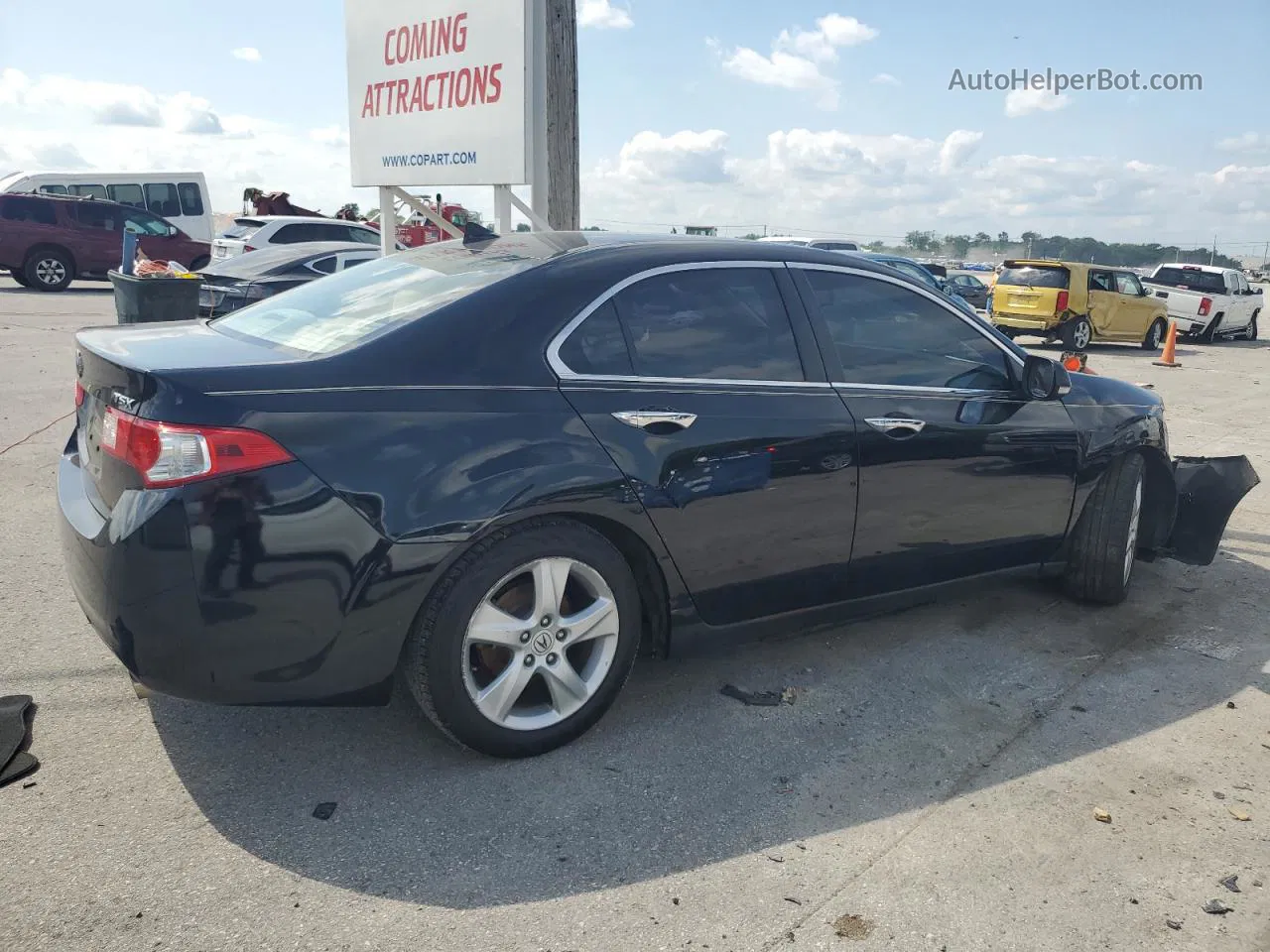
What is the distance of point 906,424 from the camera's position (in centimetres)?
373

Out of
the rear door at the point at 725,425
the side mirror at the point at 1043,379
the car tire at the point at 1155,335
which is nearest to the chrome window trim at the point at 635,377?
the rear door at the point at 725,425

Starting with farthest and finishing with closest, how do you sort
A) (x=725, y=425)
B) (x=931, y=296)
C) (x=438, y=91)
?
(x=438, y=91) < (x=931, y=296) < (x=725, y=425)

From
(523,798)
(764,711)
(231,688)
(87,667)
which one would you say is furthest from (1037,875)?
(87,667)

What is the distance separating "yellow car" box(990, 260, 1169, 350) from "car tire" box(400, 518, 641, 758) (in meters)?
17.0

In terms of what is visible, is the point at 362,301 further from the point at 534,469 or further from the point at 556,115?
the point at 556,115

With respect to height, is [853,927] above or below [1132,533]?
below

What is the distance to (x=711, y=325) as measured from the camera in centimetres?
344

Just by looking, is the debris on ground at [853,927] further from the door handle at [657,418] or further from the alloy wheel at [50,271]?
the alloy wheel at [50,271]

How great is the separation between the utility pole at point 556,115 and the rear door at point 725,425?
355 cm

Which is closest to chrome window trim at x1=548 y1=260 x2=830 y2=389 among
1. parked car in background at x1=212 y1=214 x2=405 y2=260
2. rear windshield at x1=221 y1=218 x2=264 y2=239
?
parked car in background at x1=212 y1=214 x2=405 y2=260

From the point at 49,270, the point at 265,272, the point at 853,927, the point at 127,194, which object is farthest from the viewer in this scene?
the point at 127,194

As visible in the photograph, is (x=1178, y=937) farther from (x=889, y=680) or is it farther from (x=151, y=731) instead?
(x=151, y=731)

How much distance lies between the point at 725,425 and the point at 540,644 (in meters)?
0.92

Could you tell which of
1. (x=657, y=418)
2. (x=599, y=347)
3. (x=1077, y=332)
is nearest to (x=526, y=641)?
(x=657, y=418)
